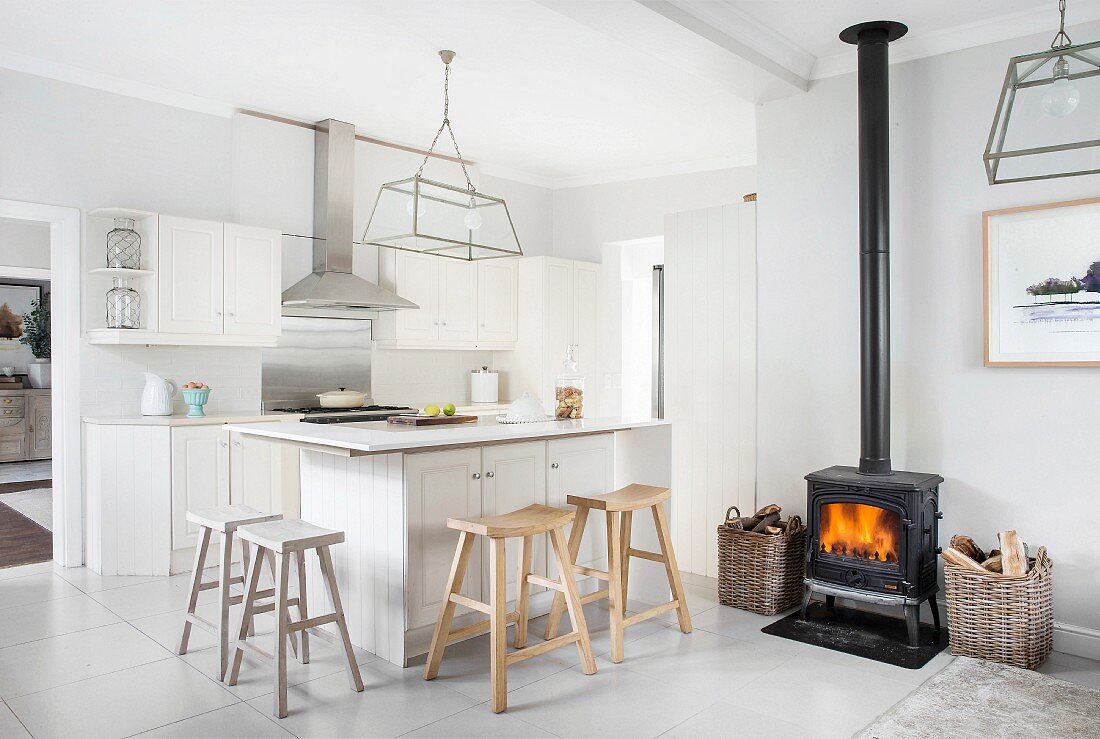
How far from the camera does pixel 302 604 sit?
10.00 ft

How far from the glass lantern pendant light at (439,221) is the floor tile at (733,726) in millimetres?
2335

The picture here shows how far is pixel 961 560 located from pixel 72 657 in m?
3.68

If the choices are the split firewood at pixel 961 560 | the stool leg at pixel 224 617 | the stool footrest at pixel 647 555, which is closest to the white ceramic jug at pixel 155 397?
the stool leg at pixel 224 617

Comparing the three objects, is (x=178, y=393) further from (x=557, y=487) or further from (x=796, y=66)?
(x=796, y=66)

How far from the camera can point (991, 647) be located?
10.8 ft

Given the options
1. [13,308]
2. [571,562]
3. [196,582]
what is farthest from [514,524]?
[13,308]

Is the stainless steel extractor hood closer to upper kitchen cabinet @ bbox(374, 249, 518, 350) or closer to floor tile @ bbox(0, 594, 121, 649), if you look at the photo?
upper kitchen cabinet @ bbox(374, 249, 518, 350)

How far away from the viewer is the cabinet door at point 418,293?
604 centimetres

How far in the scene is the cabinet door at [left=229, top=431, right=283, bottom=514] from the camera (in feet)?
15.9

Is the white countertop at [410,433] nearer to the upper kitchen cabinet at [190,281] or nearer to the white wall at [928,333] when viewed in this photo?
the white wall at [928,333]

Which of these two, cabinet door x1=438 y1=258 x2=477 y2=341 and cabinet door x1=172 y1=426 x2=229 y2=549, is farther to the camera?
cabinet door x1=438 y1=258 x2=477 y2=341

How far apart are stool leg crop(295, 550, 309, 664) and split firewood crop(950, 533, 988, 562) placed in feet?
9.07

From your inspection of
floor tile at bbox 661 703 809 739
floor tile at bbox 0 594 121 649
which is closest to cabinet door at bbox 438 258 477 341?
floor tile at bbox 0 594 121 649

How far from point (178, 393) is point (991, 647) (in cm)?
466
